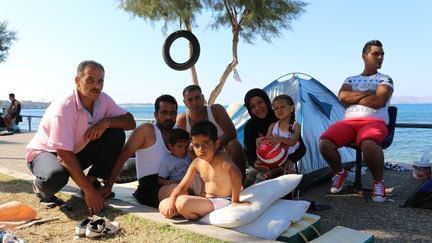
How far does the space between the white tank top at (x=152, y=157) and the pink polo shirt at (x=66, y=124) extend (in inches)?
Result: 20.9

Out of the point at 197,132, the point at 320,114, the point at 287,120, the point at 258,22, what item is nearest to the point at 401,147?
the point at 258,22

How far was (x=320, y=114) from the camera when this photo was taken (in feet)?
17.4

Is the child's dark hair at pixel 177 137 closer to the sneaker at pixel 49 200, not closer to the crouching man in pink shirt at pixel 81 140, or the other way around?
the crouching man in pink shirt at pixel 81 140

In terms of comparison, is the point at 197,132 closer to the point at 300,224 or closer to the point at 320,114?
the point at 300,224

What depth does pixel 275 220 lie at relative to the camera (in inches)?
106

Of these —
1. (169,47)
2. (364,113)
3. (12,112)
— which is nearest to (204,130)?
(364,113)

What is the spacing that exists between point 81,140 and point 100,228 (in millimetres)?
990

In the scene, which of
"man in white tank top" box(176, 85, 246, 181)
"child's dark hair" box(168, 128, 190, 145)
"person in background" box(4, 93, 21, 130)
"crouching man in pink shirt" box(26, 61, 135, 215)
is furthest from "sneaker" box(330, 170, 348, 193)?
"person in background" box(4, 93, 21, 130)

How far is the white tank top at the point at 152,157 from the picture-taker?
136 inches

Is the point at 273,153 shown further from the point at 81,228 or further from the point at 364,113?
the point at 81,228

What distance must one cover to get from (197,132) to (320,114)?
114 inches

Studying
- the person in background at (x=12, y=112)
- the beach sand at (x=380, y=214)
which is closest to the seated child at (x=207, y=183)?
the beach sand at (x=380, y=214)

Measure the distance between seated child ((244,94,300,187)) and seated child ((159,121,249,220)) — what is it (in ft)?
2.72

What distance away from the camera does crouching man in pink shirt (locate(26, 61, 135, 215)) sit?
3.15 meters
